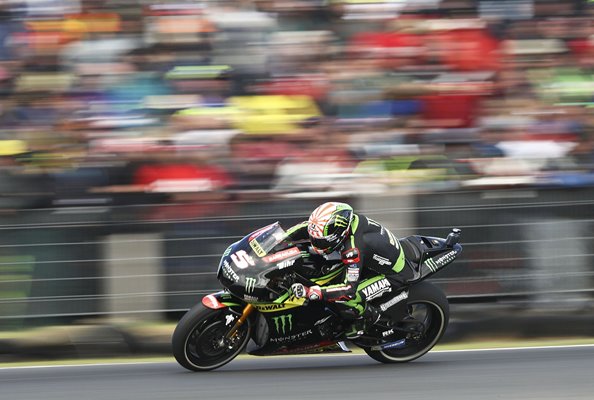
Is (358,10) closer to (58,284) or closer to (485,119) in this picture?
(485,119)

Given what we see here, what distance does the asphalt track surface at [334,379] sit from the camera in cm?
557

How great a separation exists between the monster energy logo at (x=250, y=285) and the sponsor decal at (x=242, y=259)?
0.10 meters

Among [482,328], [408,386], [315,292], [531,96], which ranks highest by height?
[531,96]

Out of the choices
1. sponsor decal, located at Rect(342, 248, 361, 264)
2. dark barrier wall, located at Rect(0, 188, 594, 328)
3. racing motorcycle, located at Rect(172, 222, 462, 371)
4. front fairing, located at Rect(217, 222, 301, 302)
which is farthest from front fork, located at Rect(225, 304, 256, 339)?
dark barrier wall, located at Rect(0, 188, 594, 328)

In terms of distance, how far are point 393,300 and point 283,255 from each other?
92 cm

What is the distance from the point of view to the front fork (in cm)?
609

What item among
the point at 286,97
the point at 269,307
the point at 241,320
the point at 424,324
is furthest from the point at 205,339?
the point at 286,97

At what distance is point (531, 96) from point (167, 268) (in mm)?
3907

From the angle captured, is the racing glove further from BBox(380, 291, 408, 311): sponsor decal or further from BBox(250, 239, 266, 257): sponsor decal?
BBox(380, 291, 408, 311): sponsor decal

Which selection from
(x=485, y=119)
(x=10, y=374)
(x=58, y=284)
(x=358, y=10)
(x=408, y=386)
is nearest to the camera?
(x=408, y=386)

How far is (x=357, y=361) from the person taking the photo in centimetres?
667

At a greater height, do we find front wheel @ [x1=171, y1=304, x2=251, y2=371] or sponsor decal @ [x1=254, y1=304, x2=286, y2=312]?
sponsor decal @ [x1=254, y1=304, x2=286, y2=312]

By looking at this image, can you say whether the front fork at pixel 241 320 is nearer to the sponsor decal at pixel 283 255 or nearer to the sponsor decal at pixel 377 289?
the sponsor decal at pixel 283 255

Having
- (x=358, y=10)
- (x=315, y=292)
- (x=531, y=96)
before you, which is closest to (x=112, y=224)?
(x=315, y=292)
